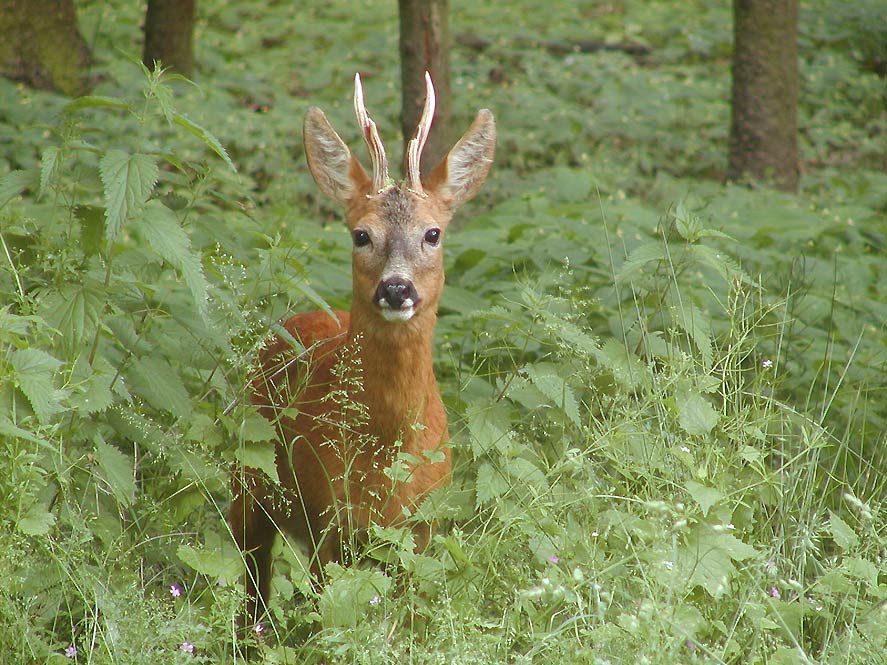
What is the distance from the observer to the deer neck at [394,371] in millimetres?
3885

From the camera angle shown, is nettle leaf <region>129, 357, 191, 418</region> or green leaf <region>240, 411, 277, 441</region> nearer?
green leaf <region>240, 411, 277, 441</region>

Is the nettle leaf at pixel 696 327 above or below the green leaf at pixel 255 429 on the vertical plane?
above

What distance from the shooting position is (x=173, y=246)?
3309mm

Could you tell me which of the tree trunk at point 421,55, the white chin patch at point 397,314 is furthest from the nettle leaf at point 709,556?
the tree trunk at point 421,55

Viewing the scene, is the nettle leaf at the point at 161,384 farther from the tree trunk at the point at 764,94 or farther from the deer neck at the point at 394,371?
the tree trunk at the point at 764,94

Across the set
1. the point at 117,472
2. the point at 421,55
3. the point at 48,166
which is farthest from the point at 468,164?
the point at 421,55

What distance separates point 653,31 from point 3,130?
23.2ft

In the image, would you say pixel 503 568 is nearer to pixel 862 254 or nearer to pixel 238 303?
pixel 238 303

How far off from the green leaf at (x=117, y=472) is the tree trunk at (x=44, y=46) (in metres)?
5.65

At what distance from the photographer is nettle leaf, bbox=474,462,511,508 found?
3.40 meters

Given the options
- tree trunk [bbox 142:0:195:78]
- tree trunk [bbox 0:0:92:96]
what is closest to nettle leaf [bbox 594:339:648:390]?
tree trunk [bbox 142:0:195:78]

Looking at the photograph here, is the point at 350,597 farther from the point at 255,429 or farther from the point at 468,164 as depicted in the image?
the point at 468,164

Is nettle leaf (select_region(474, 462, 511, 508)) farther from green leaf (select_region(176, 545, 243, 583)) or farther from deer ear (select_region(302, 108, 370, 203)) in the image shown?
deer ear (select_region(302, 108, 370, 203))

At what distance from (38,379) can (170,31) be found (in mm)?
5878
